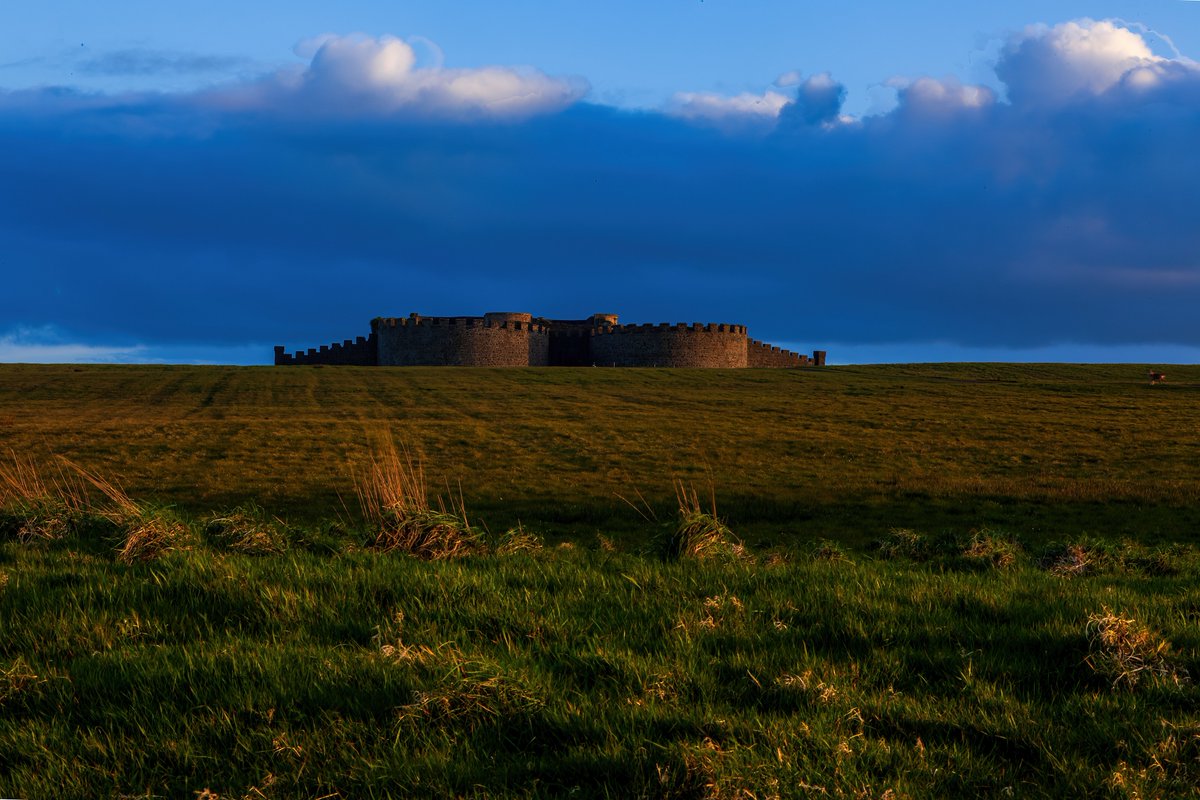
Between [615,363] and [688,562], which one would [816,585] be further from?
[615,363]

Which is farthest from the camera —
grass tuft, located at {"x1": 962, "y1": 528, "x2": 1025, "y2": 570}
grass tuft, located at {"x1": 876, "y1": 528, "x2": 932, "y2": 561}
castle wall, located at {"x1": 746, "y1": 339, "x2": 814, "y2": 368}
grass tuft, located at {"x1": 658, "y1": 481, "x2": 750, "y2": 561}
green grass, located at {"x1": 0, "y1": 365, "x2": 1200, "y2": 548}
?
castle wall, located at {"x1": 746, "y1": 339, "x2": 814, "y2": 368}

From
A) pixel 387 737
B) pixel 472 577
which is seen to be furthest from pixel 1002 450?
pixel 387 737

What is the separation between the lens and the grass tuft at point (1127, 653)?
5.13 metres

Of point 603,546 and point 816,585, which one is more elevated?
point 816,585

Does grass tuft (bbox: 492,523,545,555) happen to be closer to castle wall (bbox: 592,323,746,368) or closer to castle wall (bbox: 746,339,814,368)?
castle wall (bbox: 592,323,746,368)

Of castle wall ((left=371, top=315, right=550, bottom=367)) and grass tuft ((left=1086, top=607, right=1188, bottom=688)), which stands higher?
castle wall ((left=371, top=315, right=550, bottom=367))

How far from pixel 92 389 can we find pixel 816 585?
51.9m

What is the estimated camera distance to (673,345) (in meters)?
81.7

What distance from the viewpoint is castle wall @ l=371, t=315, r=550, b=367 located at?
81.9m

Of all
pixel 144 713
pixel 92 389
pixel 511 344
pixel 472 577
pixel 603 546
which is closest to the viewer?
pixel 144 713

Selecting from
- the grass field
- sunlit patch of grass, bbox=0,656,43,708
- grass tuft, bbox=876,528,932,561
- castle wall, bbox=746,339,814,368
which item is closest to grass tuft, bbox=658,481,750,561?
the grass field

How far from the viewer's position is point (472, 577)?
22.2 ft

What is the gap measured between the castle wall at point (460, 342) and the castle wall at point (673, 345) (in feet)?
27.3

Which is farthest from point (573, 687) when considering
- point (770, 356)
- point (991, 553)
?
point (770, 356)
